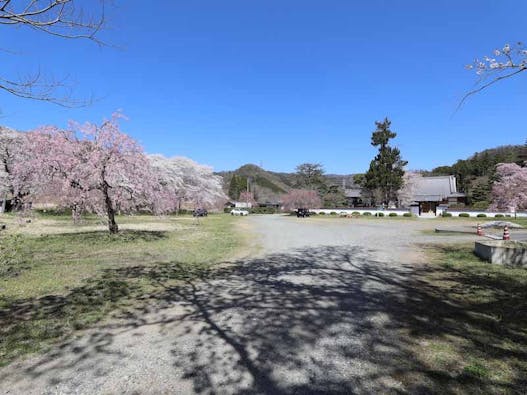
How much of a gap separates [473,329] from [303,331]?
2.42 metres

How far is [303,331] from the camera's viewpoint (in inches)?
182

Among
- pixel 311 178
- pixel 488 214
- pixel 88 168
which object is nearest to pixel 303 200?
pixel 311 178

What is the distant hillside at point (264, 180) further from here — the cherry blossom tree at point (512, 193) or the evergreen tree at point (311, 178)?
the cherry blossom tree at point (512, 193)

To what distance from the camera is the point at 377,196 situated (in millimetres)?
46844

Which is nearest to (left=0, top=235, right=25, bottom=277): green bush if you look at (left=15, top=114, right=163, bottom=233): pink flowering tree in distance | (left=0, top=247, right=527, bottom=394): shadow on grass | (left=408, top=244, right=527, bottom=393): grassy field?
(left=0, top=247, right=527, bottom=394): shadow on grass

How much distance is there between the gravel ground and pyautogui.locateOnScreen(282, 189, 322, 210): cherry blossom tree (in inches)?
1945

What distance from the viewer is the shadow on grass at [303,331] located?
3.34 metres

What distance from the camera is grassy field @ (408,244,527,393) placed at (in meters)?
3.33

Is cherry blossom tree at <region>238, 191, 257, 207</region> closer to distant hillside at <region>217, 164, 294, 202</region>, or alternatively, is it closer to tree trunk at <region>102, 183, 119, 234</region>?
distant hillside at <region>217, 164, 294, 202</region>

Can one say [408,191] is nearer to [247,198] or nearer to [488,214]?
[488,214]

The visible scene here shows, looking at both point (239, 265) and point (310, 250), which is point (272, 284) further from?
point (310, 250)

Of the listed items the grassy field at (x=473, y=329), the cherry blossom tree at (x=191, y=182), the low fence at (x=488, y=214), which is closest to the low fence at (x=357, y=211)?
the low fence at (x=488, y=214)

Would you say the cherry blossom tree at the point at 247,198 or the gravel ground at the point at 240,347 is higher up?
the cherry blossom tree at the point at 247,198

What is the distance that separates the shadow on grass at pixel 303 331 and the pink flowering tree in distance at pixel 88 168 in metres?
7.43
